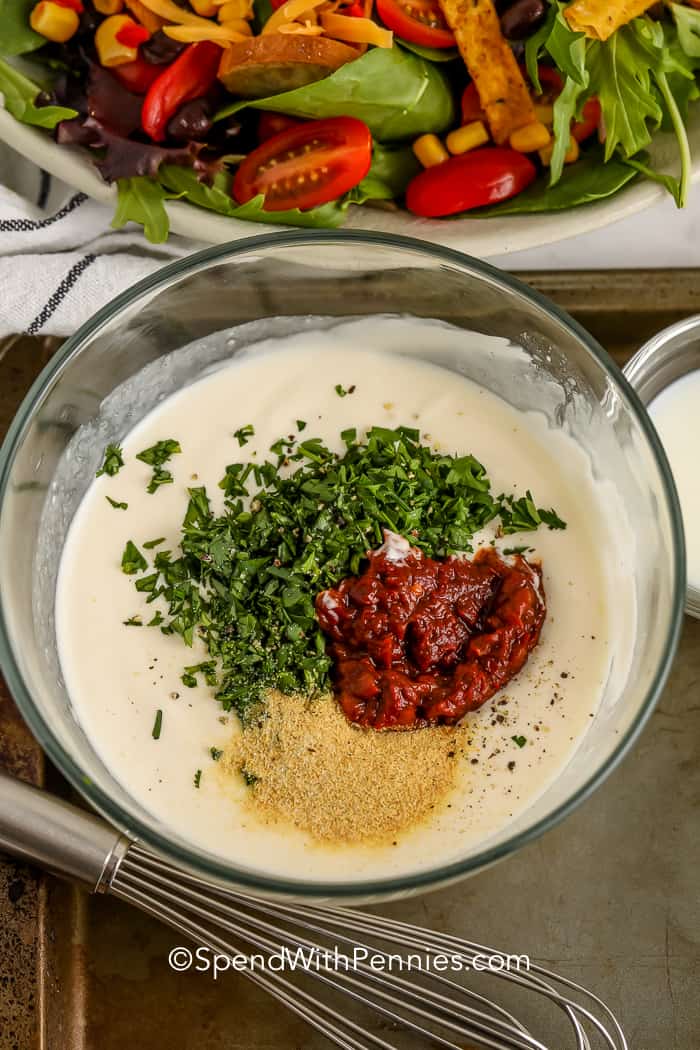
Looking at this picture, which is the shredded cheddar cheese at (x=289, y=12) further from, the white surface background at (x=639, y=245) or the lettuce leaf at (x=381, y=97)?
the white surface background at (x=639, y=245)

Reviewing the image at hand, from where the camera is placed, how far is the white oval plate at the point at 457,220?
2057 mm

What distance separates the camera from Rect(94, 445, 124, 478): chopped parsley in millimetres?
2053

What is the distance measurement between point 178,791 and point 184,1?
1.47m

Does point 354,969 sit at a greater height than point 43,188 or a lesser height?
lesser

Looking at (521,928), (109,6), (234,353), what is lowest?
(521,928)

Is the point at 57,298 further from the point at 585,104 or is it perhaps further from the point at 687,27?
the point at 687,27

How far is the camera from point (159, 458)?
202cm

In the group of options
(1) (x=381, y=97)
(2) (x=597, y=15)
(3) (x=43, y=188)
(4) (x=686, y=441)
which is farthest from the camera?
(3) (x=43, y=188)

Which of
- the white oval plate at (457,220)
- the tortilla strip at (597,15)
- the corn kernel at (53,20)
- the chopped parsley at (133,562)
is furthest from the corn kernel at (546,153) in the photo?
the chopped parsley at (133,562)

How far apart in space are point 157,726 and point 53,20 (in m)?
1.31

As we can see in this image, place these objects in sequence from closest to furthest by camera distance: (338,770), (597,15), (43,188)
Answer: (338,770) → (597,15) → (43,188)

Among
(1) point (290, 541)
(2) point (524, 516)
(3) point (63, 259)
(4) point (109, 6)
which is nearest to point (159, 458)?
(1) point (290, 541)

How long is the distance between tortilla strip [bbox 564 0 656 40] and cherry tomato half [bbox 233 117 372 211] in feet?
1.36

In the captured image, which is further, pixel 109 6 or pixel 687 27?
pixel 109 6
